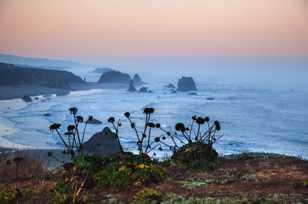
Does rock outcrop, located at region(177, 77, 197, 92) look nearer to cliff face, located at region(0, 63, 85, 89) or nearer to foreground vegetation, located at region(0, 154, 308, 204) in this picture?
cliff face, located at region(0, 63, 85, 89)

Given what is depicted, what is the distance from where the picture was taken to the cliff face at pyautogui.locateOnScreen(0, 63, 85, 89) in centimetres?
7919

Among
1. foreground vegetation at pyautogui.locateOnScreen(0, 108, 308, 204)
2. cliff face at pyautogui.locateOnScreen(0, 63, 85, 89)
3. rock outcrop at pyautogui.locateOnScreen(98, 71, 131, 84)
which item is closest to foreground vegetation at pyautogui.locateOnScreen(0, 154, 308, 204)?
foreground vegetation at pyautogui.locateOnScreen(0, 108, 308, 204)

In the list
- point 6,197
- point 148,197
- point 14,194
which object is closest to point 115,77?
point 14,194

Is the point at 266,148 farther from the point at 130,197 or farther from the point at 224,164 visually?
the point at 130,197

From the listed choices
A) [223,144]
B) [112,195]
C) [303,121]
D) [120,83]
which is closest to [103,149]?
[223,144]

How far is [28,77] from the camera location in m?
85.8

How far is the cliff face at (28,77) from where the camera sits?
79.2m

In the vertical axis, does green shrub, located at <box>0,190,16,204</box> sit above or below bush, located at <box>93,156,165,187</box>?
below

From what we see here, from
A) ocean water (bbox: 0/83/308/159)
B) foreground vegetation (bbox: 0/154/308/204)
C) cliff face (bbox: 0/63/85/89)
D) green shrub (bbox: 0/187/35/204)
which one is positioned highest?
cliff face (bbox: 0/63/85/89)

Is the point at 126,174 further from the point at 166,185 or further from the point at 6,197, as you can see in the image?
the point at 6,197

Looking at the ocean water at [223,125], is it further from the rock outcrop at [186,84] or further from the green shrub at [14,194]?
the rock outcrop at [186,84]

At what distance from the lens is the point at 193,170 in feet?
24.4

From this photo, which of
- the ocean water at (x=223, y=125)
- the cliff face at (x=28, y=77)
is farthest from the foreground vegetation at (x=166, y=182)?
the cliff face at (x=28, y=77)

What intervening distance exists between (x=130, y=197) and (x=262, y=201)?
5.39 ft
